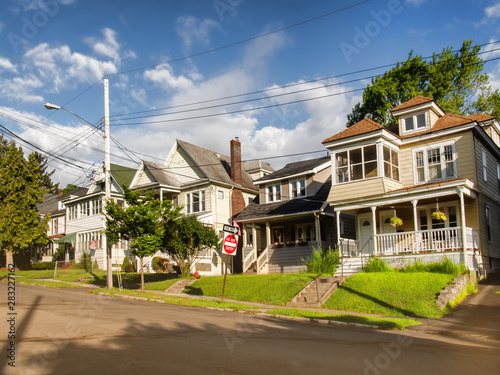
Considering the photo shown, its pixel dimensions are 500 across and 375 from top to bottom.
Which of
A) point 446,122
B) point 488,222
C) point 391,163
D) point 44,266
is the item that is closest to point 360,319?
point 391,163

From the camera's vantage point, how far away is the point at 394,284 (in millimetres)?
17578

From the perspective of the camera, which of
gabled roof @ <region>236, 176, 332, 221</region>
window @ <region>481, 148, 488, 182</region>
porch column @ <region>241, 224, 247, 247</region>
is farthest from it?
porch column @ <region>241, 224, 247, 247</region>

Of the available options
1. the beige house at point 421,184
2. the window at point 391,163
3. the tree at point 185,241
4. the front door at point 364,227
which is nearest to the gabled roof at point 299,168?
the beige house at point 421,184

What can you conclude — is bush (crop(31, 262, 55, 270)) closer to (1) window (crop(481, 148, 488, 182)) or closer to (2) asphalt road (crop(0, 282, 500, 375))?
(2) asphalt road (crop(0, 282, 500, 375))

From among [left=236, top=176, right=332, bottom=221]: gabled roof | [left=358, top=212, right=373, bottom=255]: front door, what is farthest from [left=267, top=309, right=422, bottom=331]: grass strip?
[left=236, top=176, right=332, bottom=221]: gabled roof

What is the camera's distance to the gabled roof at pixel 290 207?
92.8 ft

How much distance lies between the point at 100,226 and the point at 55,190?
3868cm

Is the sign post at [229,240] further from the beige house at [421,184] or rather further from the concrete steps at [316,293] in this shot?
the beige house at [421,184]

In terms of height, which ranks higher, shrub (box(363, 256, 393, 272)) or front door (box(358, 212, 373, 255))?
front door (box(358, 212, 373, 255))

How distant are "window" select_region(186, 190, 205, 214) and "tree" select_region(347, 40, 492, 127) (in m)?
17.1

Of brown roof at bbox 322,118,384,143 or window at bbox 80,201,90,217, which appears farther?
window at bbox 80,201,90,217

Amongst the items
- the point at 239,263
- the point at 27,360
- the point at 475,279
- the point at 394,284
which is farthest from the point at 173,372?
the point at 239,263

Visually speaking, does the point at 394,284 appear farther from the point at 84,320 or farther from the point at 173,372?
the point at 173,372

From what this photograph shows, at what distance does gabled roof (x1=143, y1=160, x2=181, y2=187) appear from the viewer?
3594 cm
